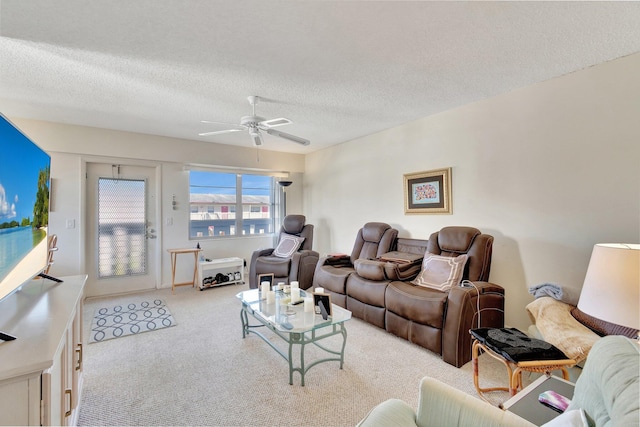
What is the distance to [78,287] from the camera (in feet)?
5.61

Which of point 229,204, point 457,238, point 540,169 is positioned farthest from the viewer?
point 229,204

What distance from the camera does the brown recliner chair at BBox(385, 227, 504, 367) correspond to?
7.45 feet

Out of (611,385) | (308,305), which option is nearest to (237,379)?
(308,305)

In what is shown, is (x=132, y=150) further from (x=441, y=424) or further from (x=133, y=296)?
(x=441, y=424)

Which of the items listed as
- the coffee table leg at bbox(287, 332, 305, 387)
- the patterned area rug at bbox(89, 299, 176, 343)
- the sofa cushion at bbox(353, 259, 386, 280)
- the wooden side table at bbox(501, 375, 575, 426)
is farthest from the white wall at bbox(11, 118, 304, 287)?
the wooden side table at bbox(501, 375, 575, 426)

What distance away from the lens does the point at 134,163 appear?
4.30 meters

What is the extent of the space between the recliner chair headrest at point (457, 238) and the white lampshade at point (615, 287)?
1.44 metres

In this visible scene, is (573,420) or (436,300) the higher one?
(573,420)

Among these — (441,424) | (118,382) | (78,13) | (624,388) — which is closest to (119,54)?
(78,13)

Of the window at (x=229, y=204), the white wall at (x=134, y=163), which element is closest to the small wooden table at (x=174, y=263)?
the white wall at (x=134, y=163)

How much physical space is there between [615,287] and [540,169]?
1742 millimetres

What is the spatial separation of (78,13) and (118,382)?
2477mm

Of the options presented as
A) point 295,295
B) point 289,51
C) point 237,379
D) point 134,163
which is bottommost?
point 237,379

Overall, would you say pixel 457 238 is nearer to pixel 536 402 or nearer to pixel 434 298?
pixel 434 298
